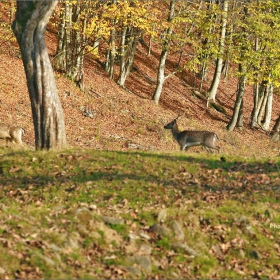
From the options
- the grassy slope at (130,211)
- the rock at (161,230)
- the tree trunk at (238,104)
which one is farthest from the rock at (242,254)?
the tree trunk at (238,104)

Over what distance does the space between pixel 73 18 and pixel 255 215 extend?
2146cm

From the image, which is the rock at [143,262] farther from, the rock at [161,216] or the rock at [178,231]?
the rock at [161,216]

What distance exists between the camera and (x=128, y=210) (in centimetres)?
1162

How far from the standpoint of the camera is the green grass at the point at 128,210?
952 centimetres

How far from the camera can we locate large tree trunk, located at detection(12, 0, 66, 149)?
579 inches

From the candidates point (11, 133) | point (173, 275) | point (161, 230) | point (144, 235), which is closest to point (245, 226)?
point (161, 230)

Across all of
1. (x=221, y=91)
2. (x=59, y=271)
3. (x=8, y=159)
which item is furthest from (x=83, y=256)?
(x=221, y=91)

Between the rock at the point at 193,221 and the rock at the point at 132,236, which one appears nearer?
the rock at the point at 132,236

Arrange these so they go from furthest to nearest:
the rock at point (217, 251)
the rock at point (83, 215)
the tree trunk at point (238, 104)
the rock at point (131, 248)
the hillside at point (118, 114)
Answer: the tree trunk at point (238, 104)
the hillside at point (118, 114)
the rock at point (217, 251)
the rock at point (83, 215)
the rock at point (131, 248)

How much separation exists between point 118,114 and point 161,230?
19214 millimetres

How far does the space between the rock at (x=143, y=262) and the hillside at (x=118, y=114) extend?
36.1 feet

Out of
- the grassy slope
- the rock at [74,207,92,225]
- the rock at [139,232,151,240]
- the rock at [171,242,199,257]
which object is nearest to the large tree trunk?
the grassy slope

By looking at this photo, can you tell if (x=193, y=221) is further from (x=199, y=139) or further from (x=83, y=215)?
(x=199, y=139)

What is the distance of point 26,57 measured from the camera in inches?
603
